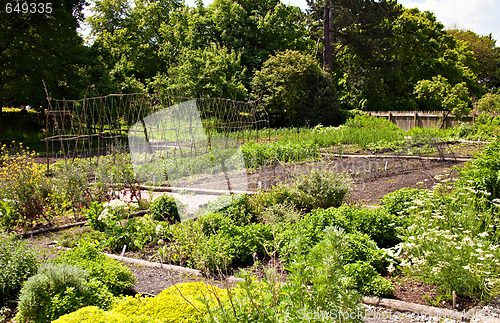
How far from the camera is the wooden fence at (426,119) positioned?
776 inches

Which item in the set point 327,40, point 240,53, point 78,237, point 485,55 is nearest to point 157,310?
point 78,237

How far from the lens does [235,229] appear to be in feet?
15.1

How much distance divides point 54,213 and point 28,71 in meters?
13.1

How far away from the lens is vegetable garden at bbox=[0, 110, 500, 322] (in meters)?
2.21

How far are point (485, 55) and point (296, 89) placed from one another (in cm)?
2798

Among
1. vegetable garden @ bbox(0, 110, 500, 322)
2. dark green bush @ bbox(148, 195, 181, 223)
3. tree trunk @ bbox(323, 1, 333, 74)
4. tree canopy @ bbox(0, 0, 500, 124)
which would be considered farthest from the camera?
tree trunk @ bbox(323, 1, 333, 74)

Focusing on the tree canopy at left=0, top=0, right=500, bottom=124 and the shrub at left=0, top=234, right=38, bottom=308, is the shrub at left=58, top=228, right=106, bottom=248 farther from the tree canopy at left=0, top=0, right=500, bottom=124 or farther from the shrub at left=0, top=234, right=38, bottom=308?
the tree canopy at left=0, top=0, right=500, bottom=124

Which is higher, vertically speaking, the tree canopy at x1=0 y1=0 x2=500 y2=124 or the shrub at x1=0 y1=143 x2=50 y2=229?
the tree canopy at x1=0 y1=0 x2=500 y2=124

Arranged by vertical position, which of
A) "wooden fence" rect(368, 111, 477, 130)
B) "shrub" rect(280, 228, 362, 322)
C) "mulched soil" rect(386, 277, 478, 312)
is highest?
"wooden fence" rect(368, 111, 477, 130)

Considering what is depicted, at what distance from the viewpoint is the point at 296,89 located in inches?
878

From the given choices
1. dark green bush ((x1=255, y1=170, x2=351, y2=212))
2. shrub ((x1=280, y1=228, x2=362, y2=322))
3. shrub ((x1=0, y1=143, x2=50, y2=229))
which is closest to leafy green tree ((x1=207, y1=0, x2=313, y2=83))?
dark green bush ((x1=255, y1=170, x2=351, y2=212))

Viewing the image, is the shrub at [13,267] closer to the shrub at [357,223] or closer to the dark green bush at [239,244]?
the dark green bush at [239,244]

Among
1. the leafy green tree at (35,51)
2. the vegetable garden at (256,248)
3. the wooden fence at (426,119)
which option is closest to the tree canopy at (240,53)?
the leafy green tree at (35,51)

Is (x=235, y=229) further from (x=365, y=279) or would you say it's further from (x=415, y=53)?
(x=415, y=53)
